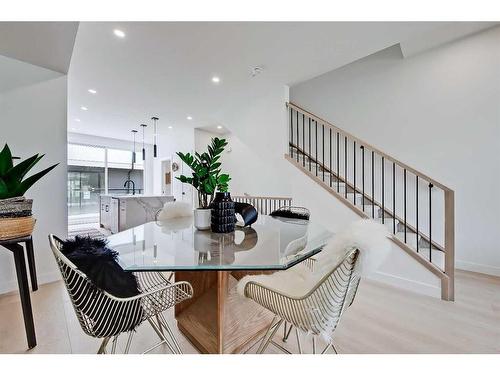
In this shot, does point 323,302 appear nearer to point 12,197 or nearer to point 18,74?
point 12,197

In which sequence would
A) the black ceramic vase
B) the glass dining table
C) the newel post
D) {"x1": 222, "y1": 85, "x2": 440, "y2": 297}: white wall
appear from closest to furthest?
the glass dining table
the black ceramic vase
the newel post
{"x1": 222, "y1": 85, "x2": 440, "y2": 297}: white wall

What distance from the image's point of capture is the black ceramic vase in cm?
→ 162

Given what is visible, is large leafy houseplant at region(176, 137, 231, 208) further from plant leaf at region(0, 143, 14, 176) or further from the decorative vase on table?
plant leaf at region(0, 143, 14, 176)

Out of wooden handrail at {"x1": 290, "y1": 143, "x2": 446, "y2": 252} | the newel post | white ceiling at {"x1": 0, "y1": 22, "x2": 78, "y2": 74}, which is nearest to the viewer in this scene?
white ceiling at {"x1": 0, "y1": 22, "x2": 78, "y2": 74}

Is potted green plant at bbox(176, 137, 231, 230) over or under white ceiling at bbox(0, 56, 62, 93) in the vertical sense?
under

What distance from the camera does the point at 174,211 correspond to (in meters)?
2.35

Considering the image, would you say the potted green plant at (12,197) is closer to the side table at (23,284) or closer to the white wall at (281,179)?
the side table at (23,284)

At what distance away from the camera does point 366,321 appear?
71.0 inches

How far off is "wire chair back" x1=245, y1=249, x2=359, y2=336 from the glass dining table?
17 cm

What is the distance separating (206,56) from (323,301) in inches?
116

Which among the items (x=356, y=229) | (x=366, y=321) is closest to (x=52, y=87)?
(x=356, y=229)

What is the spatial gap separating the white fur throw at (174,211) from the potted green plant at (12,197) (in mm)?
998

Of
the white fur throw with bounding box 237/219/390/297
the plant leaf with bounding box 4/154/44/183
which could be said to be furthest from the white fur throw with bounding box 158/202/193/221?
the white fur throw with bounding box 237/219/390/297
